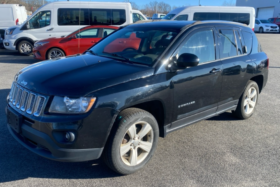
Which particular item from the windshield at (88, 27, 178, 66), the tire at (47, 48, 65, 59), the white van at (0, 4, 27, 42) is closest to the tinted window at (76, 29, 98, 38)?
the tire at (47, 48, 65, 59)

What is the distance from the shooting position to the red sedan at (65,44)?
9953mm

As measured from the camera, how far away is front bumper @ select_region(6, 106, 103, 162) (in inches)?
109

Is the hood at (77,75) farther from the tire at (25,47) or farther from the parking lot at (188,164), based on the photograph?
the tire at (25,47)

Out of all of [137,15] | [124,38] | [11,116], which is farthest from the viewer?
[137,15]

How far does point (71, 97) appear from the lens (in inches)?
108

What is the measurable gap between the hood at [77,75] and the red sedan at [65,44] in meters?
6.63

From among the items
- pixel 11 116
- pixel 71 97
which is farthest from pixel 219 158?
pixel 11 116

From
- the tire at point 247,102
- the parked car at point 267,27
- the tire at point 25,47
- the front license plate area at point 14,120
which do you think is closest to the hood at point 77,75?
the front license plate area at point 14,120

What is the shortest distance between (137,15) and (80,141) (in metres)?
11.7

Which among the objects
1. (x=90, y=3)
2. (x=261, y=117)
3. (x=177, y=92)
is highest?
(x=90, y=3)

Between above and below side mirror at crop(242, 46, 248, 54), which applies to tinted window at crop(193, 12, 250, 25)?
above

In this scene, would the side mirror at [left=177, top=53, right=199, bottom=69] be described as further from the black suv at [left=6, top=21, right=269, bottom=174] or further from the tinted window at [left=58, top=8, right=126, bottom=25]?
the tinted window at [left=58, top=8, right=126, bottom=25]

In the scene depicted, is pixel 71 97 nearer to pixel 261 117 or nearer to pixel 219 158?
pixel 219 158

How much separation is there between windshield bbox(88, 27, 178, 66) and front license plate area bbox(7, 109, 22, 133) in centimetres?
154
